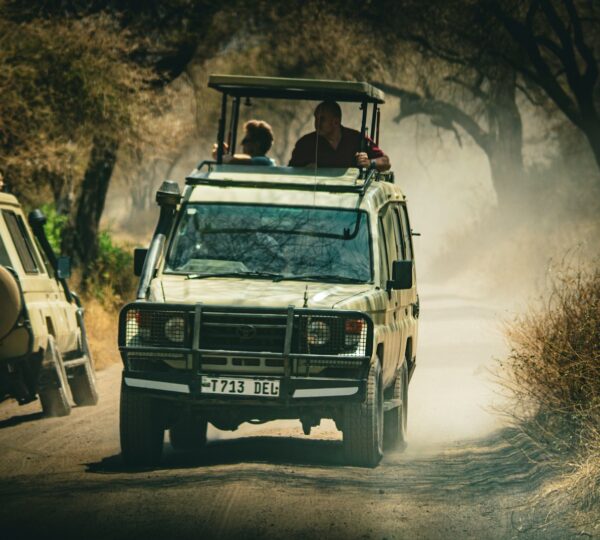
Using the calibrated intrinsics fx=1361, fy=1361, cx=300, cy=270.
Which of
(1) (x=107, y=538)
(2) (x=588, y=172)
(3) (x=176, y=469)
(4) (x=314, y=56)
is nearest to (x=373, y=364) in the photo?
(3) (x=176, y=469)

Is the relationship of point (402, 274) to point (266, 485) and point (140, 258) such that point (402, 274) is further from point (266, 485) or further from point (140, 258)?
point (266, 485)

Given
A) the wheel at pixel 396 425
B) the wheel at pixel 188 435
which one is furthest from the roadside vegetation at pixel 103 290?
the wheel at pixel 396 425

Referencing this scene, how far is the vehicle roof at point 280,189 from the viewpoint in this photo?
32.7ft

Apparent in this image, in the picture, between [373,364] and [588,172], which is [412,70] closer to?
[588,172]

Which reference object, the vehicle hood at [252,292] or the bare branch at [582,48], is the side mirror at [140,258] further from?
the bare branch at [582,48]

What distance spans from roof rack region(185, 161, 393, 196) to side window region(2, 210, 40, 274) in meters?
1.93

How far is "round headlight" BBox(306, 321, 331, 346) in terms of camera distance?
874 cm

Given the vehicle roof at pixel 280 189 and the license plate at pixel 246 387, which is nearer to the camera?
the license plate at pixel 246 387

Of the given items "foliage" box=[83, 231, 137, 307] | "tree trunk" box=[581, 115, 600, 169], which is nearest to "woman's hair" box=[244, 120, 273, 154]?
"foliage" box=[83, 231, 137, 307]

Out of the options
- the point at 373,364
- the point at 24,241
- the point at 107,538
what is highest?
the point at 24,241

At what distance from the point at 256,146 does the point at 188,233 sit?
2282 millimetres

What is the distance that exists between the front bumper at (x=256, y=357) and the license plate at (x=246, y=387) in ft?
0.08

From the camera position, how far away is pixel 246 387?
863 cm

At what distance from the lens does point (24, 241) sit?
1163 centimetres
